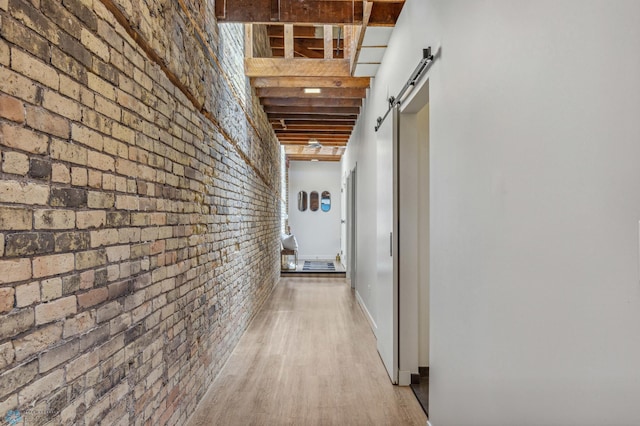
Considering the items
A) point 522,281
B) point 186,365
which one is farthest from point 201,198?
point 522,281

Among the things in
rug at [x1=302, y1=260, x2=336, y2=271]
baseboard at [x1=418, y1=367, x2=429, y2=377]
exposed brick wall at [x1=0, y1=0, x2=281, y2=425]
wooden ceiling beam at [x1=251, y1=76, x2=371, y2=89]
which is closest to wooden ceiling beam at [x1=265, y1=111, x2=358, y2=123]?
wooden ceiling beam at [x1=251, y1=76, x2=371, y2=89]

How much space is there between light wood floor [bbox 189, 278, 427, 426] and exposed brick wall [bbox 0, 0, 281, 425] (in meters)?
0.26

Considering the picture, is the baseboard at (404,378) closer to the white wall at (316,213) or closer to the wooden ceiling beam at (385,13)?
the wooden ceiling beam at (385,13)

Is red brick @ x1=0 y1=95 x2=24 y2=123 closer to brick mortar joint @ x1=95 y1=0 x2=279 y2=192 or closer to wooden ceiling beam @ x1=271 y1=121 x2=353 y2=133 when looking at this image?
brick mortar joint @ x1=95 y1=0 x2=279 y2=192

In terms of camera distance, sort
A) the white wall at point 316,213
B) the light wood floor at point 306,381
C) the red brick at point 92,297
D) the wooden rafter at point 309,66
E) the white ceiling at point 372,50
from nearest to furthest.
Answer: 1. the red brick at point 92,297
2. the light wood floor at point 306,381
3. the wooden rafter at point 309,66
4. the white ceiling at point 372,50
5. the white wall at point 316,213

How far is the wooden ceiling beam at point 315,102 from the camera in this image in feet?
18.3

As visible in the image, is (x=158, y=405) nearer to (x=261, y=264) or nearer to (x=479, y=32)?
(x=479, y=32)

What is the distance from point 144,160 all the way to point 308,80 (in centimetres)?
333

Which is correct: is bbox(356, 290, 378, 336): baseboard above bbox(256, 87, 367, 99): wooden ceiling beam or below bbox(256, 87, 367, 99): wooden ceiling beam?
below

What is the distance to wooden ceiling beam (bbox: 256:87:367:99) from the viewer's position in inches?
202

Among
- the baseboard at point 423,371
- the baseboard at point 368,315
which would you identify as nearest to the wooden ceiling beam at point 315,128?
the baseboard at point 368,315

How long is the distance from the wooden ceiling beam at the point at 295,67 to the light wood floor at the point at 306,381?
9.44 ft

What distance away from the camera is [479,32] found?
1.53 meters

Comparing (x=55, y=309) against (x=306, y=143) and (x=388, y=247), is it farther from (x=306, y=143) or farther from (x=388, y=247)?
(x=306, y=143)
